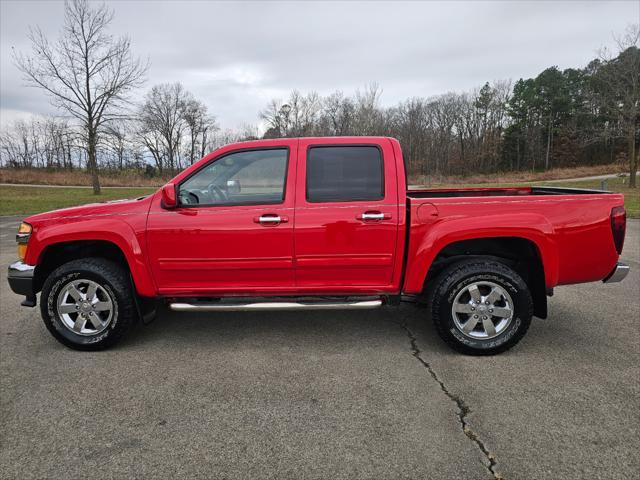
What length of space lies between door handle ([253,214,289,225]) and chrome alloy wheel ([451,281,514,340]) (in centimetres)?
156

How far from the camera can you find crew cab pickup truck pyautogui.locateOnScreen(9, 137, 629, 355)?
3283 mm

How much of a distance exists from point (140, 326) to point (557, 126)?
251 feet

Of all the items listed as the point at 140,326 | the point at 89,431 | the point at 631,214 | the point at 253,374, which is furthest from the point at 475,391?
the point at 631,214

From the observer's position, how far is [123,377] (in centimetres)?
307

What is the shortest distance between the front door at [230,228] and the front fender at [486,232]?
3.60 ft

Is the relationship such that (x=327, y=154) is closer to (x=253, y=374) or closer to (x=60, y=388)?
(x=253, y=374)

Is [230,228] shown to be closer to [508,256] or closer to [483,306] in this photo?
[483,306]

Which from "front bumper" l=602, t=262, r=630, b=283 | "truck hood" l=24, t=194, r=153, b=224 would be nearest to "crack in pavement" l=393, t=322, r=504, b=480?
"front bumper" l=602, t=262, r=630, b=283

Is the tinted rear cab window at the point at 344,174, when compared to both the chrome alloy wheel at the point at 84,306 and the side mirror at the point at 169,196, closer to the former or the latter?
the side mirror at the point at 169,196

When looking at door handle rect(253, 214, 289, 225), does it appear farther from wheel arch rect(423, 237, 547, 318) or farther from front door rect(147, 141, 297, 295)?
wheel arch rect(423, 237, 547, 318)

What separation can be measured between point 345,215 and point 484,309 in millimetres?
1391

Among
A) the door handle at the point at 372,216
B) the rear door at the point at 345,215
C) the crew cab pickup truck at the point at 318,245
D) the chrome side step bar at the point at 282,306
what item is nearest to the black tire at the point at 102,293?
the crew cab pickup truck at the point at 318,245

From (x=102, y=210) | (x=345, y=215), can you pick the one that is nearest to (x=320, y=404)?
(x=345, y=215)

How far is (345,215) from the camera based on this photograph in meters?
3.31
